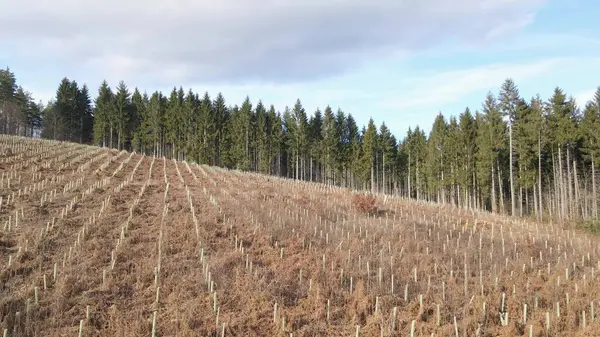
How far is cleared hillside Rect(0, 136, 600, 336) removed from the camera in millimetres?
8797

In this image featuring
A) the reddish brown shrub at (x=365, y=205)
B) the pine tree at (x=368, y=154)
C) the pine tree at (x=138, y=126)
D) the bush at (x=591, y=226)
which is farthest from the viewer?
the pine tree at (x=138, y=126)

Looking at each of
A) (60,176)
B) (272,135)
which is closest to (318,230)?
(60,176)

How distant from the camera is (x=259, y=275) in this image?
11.0m

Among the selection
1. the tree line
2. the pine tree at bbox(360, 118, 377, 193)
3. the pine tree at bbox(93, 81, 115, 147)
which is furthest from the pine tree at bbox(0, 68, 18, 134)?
the pine tree at bbox(360, 118, 377, 193)

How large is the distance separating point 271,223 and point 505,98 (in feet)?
128

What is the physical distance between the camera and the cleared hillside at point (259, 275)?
880 cm

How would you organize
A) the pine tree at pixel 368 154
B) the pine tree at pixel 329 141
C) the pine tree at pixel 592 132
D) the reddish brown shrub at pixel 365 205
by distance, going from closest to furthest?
1. the reddish brown shrub at pixel 365 205
2. the pine tree at pixel 592 132
3. the pine tree at pixel 368 154
4. the pine tree at pixel 329 141

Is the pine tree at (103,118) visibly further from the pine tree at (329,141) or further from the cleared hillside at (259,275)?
the cleared hillside at (259,275)

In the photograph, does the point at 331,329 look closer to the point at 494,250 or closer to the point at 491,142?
the point at 494,250

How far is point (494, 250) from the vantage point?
15.7m

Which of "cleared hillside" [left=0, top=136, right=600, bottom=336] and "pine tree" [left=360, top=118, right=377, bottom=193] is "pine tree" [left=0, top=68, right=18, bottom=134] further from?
"cleared hillside" [left=0, top=136, right=600, bottom=336]

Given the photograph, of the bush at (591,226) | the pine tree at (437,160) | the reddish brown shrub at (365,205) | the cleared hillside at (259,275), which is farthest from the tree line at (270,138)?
the cleared hillside at (259,275)

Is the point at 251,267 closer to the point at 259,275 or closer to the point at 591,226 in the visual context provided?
the point at 259,275

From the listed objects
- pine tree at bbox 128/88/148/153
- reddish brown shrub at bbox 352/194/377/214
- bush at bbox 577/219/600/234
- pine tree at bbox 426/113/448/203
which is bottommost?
bush at bbox 577/219/600/234
